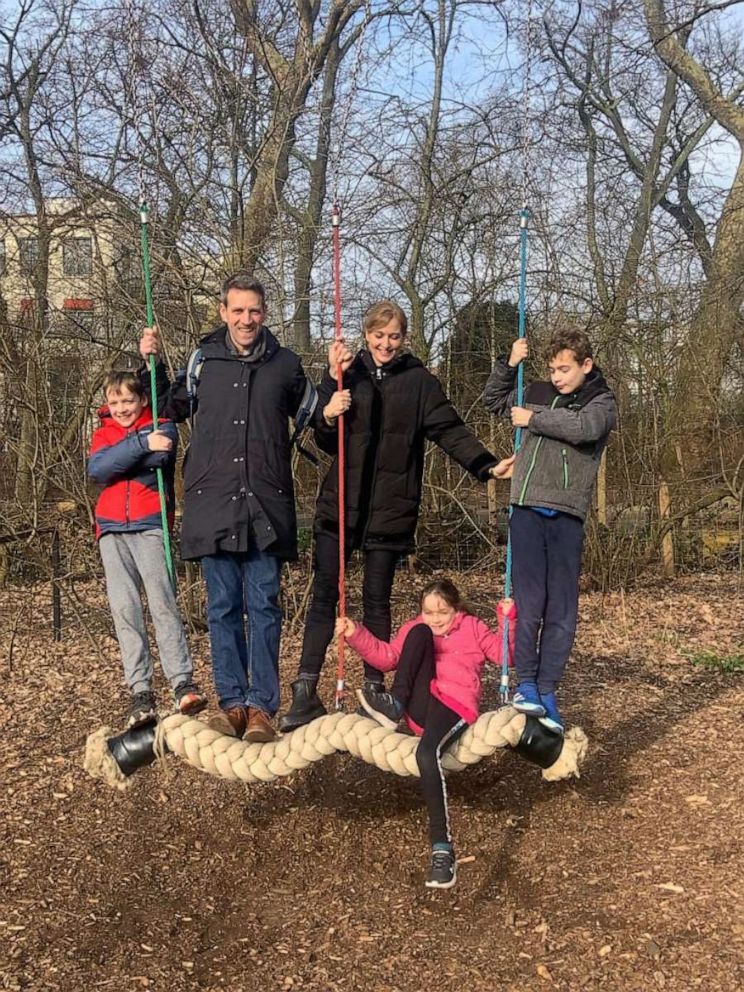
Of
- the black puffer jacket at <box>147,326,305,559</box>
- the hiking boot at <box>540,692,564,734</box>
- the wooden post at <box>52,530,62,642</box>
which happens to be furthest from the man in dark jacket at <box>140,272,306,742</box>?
the wooden post at <box>52,530,62,642</box>

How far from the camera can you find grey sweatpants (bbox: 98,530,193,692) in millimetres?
4117

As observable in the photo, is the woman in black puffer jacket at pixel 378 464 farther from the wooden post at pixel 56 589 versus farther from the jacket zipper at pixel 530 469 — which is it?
the wooden post at pixel 56 589

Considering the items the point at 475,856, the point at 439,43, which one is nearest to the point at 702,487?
the point at 439,43

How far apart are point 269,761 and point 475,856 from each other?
1008 millimetres

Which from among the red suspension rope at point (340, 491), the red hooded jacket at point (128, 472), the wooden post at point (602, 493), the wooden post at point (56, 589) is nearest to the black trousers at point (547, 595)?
the red suspension rope at point (340, 491)

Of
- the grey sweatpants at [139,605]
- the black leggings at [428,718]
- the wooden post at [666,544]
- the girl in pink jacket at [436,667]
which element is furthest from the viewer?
the wooden post at [666,544]

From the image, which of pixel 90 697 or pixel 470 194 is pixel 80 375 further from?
pixel 470 194

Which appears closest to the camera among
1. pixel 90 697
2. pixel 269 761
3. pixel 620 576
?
pixel 269 761

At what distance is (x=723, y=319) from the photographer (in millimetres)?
8945

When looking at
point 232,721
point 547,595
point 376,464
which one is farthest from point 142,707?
point 547,595

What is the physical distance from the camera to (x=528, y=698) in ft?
13.2

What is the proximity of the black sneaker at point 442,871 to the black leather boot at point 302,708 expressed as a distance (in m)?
0.88

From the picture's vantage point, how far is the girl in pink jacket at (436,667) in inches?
147

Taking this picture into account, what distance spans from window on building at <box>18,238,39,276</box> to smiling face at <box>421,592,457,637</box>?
5.79 m
